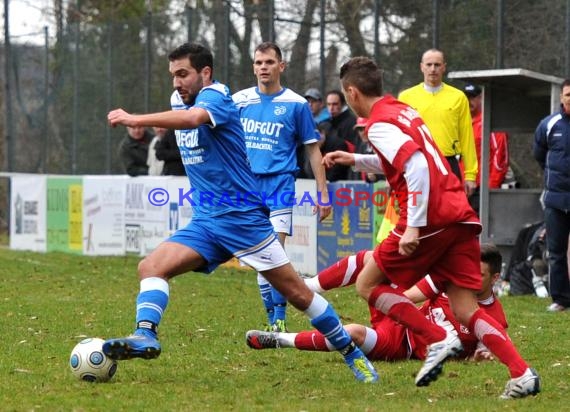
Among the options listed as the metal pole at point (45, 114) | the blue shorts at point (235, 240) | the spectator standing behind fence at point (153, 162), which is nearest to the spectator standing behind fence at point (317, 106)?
the spectator standing behind fence at point (153, 162)

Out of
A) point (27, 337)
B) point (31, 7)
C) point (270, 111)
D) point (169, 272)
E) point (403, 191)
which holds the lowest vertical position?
point (27, 337)

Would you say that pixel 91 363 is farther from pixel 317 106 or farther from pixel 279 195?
pixel 317 106

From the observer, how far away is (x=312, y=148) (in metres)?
10.1

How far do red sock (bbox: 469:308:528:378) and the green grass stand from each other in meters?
0.21

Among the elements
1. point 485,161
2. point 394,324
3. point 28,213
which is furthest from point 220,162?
point 28,213

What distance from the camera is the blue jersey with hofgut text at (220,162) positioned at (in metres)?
7.31

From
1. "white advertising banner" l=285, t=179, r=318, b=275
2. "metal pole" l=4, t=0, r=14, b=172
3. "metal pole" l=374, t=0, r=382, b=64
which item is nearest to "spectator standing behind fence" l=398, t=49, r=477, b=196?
"white advertising banner" l=285, t=179, r=318, b=275

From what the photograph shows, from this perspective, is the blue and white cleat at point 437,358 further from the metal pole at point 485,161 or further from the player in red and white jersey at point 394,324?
the metal pole at point 485,161

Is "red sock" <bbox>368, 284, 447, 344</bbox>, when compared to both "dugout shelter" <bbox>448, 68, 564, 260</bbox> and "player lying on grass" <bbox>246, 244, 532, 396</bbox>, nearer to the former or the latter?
"player lying on grass" <bbox>246, 244, 532, 396</bbox>

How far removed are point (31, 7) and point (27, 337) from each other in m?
20.7

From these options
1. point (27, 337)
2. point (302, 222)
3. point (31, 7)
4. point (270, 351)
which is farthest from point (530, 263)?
point (31, 7)

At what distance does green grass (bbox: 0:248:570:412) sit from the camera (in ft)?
21.3

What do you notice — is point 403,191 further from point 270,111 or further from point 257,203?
point 270,111

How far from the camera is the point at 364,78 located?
696 cm
